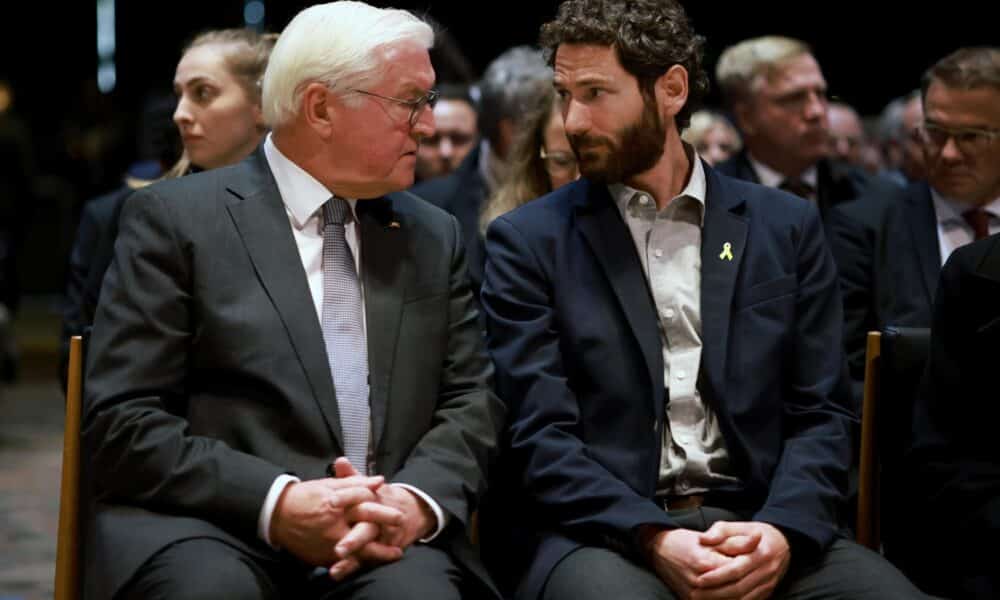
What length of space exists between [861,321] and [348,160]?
62.8 inches

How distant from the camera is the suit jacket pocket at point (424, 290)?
9.15ft

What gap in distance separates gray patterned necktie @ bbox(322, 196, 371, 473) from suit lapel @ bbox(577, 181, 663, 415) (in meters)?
0.49

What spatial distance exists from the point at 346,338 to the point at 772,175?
9.12 ft

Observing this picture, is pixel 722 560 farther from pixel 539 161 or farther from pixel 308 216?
pixel 539 161

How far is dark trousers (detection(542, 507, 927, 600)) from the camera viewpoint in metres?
2.55

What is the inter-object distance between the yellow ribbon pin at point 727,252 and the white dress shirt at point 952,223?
1.13m

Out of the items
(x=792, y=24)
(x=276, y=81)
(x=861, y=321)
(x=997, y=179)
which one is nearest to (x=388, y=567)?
(x=276, y=81)

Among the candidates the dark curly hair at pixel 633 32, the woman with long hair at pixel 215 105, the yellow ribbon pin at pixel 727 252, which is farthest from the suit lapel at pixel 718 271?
the woman with long hair at pixel 215 105

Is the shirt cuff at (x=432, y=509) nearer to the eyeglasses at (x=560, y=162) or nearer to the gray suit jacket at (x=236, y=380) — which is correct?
the gray suit jacket at (x=236, y=380)

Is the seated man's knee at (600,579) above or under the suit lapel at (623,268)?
under

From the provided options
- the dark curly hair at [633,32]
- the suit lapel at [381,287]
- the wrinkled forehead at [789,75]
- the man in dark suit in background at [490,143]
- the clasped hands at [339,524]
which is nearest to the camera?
the clasped hands at [339,524]

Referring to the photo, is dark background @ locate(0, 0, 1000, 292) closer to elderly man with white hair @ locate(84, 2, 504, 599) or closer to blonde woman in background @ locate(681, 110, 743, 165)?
blonde woman in background @ locate(681, 110, 743, 165)

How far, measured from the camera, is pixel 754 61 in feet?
17.2

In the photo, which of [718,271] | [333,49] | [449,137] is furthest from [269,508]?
[449,137]
